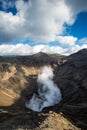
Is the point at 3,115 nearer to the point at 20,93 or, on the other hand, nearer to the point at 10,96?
the point at 10,96

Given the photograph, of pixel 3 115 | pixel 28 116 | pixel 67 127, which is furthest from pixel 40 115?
pixel 3 115

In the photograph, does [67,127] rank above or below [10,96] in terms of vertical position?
below

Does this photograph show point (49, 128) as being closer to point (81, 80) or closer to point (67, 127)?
point (67, 127)

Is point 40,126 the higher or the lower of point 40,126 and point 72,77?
the lower

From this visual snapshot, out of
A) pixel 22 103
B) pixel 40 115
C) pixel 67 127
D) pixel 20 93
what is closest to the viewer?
pixel 67 127

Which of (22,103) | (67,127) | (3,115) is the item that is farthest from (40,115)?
(22,103)

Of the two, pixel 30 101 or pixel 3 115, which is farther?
pixel 30 101

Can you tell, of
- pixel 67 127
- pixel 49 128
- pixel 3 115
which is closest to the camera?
pixel 49 128

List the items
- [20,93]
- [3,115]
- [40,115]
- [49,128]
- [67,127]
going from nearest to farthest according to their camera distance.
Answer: [49,128], [67,127], [40,115], [3,115], [20,93]

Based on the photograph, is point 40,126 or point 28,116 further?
point 28,116
